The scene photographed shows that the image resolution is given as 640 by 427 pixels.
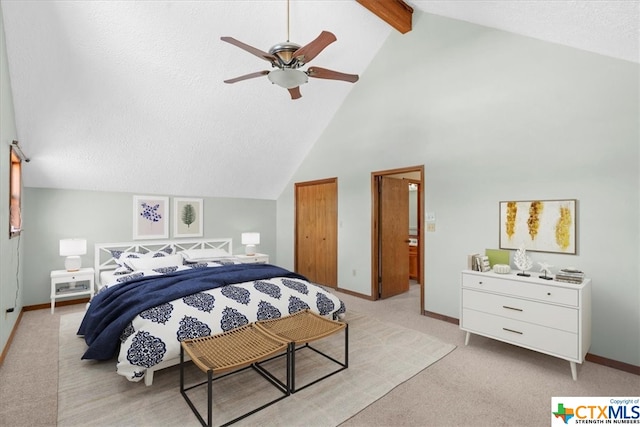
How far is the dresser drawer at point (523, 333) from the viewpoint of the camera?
256 centimetres

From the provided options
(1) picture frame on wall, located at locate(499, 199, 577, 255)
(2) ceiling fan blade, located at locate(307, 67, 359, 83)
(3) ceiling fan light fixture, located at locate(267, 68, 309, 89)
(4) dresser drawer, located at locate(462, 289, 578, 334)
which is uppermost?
(2) ceiling fan blade, located at locate(307, 67, 359, 83)

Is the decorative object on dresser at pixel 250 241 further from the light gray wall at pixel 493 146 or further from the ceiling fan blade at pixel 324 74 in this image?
the ceiling fan blade at pixel 324 74

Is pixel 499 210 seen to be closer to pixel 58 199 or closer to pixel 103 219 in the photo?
pixel 103 219

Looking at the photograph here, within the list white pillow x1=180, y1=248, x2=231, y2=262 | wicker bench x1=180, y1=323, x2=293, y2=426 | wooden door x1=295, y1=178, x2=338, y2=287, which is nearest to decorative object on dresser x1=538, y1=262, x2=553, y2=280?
wicker bench x1=180, y1=323, x2=293, y2=426

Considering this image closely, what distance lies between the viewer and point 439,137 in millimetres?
3930

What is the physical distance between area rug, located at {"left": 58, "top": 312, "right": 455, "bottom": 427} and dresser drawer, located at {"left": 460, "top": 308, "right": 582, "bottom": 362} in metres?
0.36

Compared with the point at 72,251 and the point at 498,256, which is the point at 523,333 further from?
the point at 72,251

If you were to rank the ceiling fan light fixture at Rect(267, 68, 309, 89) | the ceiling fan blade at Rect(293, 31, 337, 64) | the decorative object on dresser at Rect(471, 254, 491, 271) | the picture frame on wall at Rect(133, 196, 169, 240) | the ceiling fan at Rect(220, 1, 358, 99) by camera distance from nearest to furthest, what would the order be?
the ceiling fan blade at Rect(293, 31, 337, 64) < the ceiling fan at Rect(220, 1, 358, 99) < the ceiling fan light fixture at Rect(267, 68, 309, 89) < the decorative object on dresser at Rect(471, 254, 491, 271) < the picture frame on wall at Rect(133, 196, 169, 240)

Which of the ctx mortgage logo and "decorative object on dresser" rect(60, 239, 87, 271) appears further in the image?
"decorative object on dresser" rect(60, 239, 87, 271)

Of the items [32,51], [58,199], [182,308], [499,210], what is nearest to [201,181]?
[58,199]

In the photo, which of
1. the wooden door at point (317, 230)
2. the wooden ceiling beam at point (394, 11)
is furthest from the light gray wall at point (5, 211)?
the wooden door at point (317, 230)

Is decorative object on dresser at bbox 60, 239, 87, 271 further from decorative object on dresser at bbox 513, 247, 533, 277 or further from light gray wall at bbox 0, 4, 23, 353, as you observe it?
decorative object on dresser at bbox 513, 247, 533, 277

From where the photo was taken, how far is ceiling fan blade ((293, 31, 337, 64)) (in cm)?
218

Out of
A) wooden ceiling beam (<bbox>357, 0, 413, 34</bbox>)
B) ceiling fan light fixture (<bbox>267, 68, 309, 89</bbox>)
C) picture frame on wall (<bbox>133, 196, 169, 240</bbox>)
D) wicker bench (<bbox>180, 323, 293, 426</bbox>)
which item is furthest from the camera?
picture frame on wall (<bbox>133, 196, 169, 240</bbox>)
